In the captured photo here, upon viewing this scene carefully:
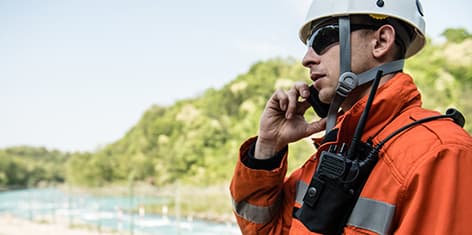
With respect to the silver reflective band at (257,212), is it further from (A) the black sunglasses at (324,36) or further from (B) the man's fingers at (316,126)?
(A) the black sunglasses at (324,36)

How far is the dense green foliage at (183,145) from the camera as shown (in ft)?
81.3

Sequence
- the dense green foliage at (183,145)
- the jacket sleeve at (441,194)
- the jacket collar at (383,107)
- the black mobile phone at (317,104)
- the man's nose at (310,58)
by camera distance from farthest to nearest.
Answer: the dense green foliage at (183,145) → the black mobile phone at (317,104) → the man's nose at (310,58) → the jacket collar at (383,107) → the jacket sleeve at (441,194)

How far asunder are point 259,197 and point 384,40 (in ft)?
2.02

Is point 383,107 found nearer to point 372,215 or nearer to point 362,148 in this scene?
point 362,148

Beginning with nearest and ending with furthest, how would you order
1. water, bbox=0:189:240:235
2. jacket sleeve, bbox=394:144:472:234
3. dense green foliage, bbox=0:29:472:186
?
jacket sleeve, bbox=394:144:472:234 < water, bbox=0:189:240:235 < dense green foliage, bbox=0:29:472:186

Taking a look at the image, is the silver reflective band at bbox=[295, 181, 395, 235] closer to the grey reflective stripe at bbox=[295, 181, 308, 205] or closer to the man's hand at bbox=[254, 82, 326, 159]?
the grey reflective stripe at bbox=[295, 181, 308, 205]

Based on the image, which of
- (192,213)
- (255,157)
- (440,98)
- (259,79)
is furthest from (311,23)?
(259,79)

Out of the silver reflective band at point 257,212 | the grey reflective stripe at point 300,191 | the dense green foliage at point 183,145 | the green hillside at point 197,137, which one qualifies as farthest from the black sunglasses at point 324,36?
the dense green foliage at point 183,145

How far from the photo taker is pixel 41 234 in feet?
46.0

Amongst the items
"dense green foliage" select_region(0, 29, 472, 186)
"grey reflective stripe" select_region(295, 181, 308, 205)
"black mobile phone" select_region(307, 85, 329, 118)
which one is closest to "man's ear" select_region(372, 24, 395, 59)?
"black mobile phone" select_region(307, 85, 329, 118)

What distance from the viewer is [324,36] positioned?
140 cm

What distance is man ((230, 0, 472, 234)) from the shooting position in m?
1.01

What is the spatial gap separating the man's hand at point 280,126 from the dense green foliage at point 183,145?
49.4 feet

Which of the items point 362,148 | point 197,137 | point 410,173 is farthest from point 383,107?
point 197,137
